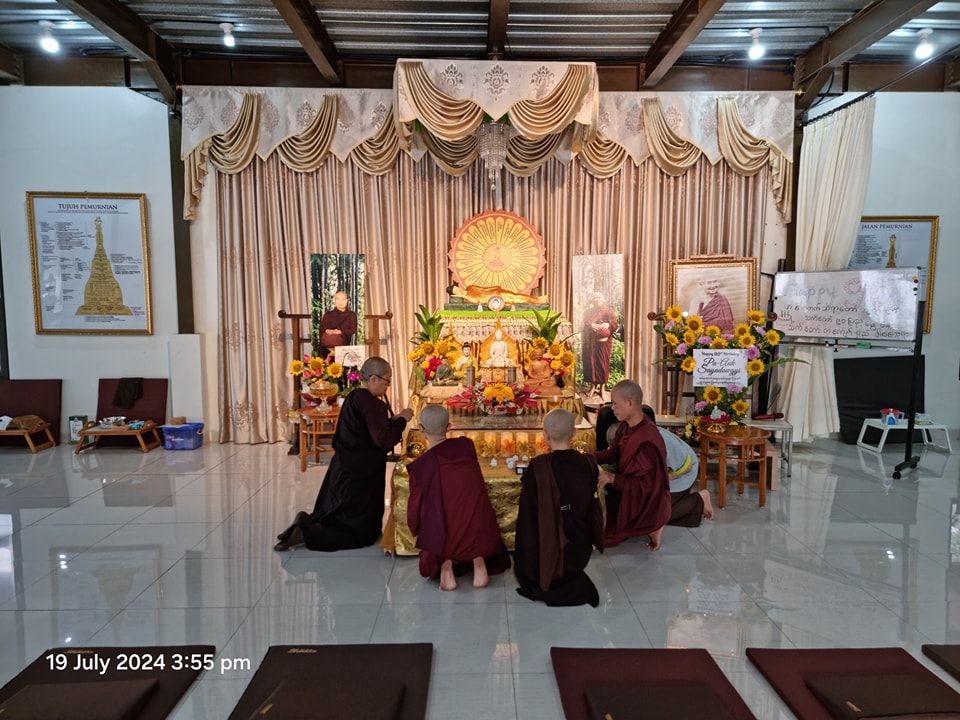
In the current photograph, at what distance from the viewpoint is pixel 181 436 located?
6.90 m

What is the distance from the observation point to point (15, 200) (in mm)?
7023

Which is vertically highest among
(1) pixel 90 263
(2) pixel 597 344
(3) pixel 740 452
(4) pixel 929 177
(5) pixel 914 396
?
(4) pixel 929 177

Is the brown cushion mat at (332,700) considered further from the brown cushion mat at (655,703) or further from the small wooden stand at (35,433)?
the small wooden stand at (35,433)

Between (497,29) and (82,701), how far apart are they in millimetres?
5696

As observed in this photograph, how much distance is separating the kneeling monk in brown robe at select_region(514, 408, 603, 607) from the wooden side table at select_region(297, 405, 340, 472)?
302cm

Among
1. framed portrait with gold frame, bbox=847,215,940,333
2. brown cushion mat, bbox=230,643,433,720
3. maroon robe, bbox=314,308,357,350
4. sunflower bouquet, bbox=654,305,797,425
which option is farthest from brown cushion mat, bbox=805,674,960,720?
framed portrait with gold frame, bbox=847,215,940,333

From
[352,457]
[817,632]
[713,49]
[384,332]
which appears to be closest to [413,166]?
[384,332]

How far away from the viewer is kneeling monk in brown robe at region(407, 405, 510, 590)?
3600 mm

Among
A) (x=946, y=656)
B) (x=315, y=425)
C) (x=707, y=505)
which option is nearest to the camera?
(x=946, y=656)

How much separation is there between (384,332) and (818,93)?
5.37 meters

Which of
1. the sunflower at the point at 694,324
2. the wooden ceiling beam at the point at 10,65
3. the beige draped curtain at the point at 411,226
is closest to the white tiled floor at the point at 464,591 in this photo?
the sunflower at the point at 694,324

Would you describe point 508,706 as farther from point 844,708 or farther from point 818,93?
point 818,93

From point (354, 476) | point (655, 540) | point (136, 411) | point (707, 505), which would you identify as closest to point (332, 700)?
point (354, 476)

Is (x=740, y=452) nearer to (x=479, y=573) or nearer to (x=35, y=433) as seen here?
(x=479, y=573)
